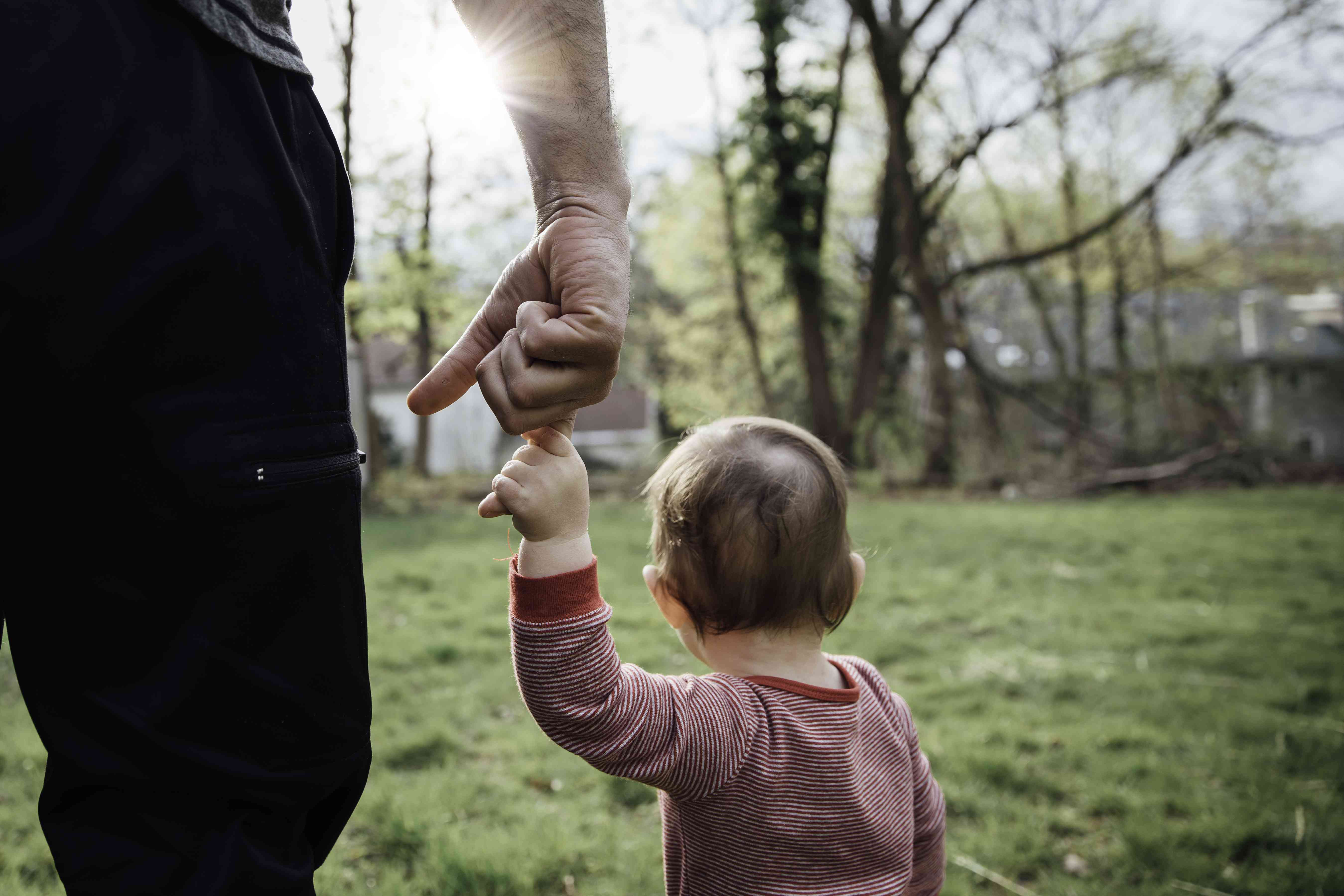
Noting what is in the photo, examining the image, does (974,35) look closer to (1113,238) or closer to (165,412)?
(1113,238)

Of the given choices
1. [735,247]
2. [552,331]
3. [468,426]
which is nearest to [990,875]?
A: [552,331]

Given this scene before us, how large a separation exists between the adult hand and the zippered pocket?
0.37 ft

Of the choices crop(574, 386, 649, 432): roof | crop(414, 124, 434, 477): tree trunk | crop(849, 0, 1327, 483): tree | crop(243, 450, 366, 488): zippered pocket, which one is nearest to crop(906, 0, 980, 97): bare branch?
crop(849, 0, 1327, 483): tree

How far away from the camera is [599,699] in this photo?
1096 millimetres

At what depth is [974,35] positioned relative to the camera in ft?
49.1

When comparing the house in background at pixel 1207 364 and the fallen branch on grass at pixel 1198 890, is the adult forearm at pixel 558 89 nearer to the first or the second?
the fallen branch on grass at pixel 1198 890

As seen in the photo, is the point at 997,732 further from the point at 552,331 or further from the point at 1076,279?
the point at 1076,279

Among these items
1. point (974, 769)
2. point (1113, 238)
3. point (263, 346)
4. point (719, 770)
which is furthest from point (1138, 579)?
point (1113, 238)

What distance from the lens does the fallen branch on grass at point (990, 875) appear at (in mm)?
2375

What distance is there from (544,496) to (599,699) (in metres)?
0.27

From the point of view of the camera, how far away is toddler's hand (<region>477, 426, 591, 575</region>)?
1.07 m

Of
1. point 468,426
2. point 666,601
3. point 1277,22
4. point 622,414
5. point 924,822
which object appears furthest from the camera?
point 622,414

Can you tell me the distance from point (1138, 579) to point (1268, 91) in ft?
37.7

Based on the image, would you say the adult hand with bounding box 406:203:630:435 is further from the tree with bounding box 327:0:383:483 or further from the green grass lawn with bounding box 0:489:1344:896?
the tree with bounding box 327:0:383:483
